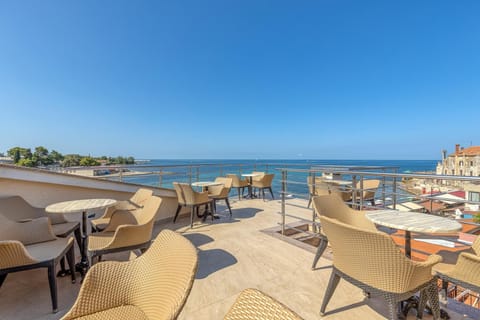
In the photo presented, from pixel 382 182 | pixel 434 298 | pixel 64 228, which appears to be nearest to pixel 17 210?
pixel 64 228

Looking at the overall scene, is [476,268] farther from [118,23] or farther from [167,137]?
[167,137]

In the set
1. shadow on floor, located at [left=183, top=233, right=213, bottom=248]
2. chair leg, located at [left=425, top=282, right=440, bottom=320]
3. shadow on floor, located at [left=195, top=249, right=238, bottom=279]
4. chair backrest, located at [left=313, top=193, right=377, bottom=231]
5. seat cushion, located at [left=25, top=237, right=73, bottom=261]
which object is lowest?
shadow on floor, located at [left=183, top=233, right=213, bottom=248]

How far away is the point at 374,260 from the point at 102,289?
1.53 m

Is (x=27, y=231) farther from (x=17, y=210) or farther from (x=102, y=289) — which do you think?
(x=102, y=289)

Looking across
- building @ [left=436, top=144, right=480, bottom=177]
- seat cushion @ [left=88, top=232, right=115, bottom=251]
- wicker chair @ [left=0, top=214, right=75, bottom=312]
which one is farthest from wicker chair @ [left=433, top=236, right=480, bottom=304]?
building @ [left=436, top=144, right=480, bottom=177]

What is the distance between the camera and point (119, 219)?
2.54 m

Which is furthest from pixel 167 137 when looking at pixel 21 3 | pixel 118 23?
pixel 21 3

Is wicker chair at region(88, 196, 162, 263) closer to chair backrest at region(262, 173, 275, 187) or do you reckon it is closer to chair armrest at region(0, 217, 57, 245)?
chair armrest at region(0, 217, 57, 245)

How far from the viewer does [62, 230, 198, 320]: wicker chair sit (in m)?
0.94

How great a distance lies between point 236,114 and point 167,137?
21.8 feet

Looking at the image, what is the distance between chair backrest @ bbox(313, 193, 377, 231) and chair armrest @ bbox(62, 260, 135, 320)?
1.68 meters

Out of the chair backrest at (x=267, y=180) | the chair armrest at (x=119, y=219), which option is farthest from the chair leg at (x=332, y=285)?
the chair backrest at (x=267, y=180)

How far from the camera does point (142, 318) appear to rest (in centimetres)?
101

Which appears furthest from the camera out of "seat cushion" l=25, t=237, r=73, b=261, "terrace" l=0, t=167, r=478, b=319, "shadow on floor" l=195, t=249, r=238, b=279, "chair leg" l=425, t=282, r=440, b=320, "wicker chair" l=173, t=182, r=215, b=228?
"wicker chair" l=173, t=182, r=215, b=228
